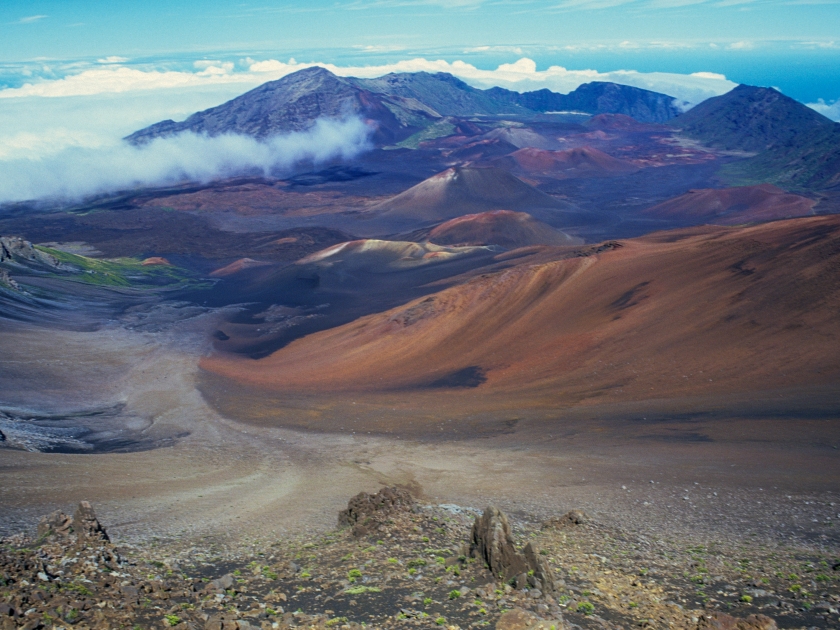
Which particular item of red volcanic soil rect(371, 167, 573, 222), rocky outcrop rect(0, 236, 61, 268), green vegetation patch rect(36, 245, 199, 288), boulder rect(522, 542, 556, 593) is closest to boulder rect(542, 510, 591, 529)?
boulder rect(522, 542, 556, 593)

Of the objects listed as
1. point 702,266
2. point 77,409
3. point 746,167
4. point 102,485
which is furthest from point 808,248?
point 746,167

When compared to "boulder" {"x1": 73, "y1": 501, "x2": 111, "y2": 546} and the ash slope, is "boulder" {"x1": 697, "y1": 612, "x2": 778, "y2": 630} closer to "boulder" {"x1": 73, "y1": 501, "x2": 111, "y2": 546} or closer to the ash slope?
"boulder" {"x1": 73, "y1": 501, "x2": 111, "y2": 546}

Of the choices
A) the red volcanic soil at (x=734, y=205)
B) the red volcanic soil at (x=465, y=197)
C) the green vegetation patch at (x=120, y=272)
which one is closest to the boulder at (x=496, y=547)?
the green vegetation patch at (x=120, y=272)

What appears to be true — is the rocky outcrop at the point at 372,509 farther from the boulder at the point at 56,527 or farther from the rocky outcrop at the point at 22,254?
the rocky outcrop at the point at 22,254

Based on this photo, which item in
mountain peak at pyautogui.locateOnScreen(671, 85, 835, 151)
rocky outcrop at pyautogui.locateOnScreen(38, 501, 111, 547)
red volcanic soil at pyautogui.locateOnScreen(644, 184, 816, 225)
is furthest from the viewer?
mountain peak at pyautogui.locateOnScreen(671, 85, 835, 151)

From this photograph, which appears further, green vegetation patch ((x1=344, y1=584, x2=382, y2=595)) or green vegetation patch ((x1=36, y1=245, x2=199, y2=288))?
green vegetation patch ((x1=36, y1=245, x2=199, y2=288))

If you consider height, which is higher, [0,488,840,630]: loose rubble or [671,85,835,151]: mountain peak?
[671,85,835,151]: mountain peak

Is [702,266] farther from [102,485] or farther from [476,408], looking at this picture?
[102,485]
